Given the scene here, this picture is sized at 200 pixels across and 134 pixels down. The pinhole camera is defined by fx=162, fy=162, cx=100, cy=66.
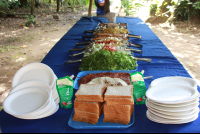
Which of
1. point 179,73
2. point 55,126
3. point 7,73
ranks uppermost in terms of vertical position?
point 179,73

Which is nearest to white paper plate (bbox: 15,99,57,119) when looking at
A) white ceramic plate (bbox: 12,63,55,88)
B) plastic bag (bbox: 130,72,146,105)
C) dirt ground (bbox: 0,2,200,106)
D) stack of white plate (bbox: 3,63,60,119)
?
stack of white plate (bbox: 3,63,60,119)

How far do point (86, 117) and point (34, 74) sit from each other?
0.67 metres

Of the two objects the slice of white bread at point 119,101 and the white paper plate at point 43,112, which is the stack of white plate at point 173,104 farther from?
the white paper plate at point 43,112

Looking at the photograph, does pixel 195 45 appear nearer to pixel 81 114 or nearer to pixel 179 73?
pixel 179 73

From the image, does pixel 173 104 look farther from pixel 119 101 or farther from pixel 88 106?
pixel 88 106

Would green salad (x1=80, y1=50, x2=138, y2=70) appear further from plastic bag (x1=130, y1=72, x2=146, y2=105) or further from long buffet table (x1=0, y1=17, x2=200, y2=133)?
plastic bag (x1=130, y1=72, x2=146, y2=105)

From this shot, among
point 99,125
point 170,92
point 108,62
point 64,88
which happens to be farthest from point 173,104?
point 108,62

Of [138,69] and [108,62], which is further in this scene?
[138,69]

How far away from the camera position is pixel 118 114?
0.98m

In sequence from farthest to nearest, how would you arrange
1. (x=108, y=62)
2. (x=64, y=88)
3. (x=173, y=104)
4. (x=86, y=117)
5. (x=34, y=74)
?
(x=108, y=62) → (x=34, y=74) → (x=64, y=88) → (x=86, y=117) → (x=173, y=104)

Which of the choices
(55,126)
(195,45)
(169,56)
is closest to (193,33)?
(195,45)

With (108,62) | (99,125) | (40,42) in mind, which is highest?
(108,62)

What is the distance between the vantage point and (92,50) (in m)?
2.04

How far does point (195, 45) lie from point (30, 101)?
5.14 metres
